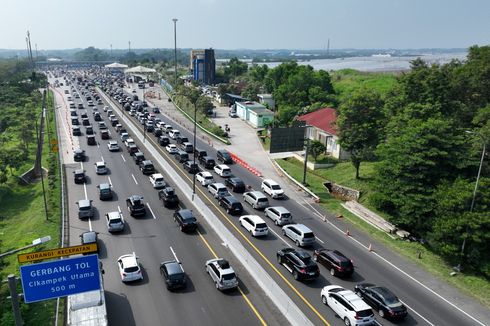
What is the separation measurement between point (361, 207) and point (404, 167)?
289 inches

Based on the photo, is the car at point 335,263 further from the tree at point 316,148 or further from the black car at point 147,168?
the black car at point 147,168

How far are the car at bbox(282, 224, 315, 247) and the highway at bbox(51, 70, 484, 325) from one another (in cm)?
60

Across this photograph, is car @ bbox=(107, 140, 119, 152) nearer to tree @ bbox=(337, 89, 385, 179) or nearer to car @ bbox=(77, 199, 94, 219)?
car @ bbox=(77, 199, 94, 219)

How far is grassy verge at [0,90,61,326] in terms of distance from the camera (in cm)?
2527

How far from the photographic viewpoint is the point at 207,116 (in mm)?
101000

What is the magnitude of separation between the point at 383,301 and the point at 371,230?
15.6 meters

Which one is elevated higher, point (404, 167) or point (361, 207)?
point (404, 167)

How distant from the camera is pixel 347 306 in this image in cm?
2452

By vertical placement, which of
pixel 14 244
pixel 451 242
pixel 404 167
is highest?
pixel 404 167

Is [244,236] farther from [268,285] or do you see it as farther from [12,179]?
[12,179]

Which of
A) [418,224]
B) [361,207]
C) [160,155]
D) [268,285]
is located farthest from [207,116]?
[268,285]

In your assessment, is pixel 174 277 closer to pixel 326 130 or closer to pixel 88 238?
pixel 88 238

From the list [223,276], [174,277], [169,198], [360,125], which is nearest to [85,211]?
[169,198]

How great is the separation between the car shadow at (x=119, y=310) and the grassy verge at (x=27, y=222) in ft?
11.6
